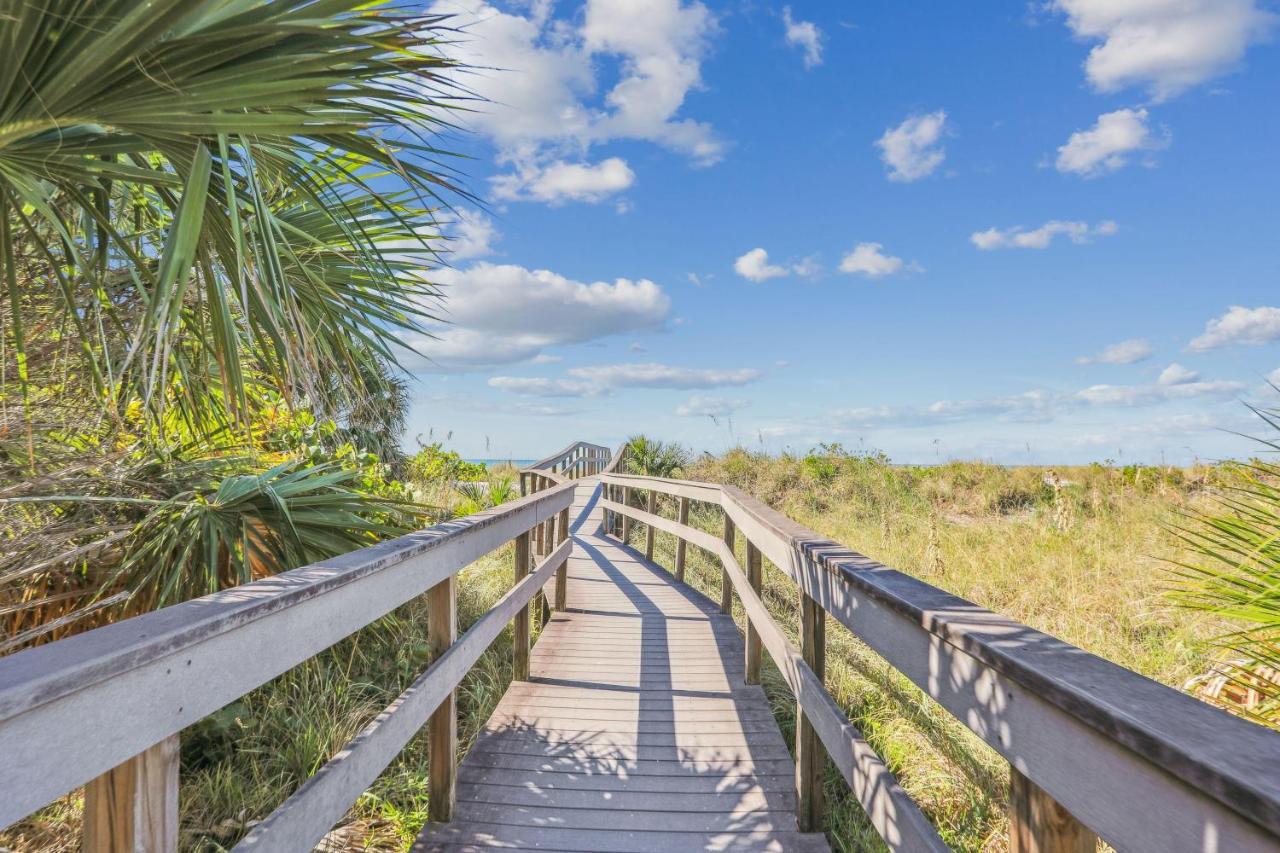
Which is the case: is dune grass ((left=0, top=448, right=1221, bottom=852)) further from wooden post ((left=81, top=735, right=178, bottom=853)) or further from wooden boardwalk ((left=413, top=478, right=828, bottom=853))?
wooden post ((left=81, top=735, right=178, bottom=853))

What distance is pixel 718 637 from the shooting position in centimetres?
509

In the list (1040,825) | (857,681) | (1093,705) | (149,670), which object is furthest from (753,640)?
(149,670)

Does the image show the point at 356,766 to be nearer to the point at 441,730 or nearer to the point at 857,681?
the point at 441,730

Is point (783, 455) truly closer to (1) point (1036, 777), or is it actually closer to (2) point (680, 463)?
(2) point (680, 463)

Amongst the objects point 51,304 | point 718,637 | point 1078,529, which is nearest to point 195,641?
point 51,304

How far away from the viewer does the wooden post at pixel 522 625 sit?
13.0 feet

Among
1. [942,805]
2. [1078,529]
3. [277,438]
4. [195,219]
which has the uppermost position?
[195,219]

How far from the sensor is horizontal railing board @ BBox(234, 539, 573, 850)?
4.83ft

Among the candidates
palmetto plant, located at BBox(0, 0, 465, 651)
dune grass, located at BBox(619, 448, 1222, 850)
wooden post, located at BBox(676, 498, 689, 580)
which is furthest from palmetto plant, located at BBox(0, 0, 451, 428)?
wooden post, located at BBox(676, 498, 689, 580)

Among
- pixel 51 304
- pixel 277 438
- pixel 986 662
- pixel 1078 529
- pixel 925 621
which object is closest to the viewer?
pixel 986 662

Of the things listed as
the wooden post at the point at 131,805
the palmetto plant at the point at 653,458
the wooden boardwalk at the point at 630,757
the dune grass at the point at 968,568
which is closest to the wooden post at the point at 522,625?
the wooden boardwalk at the point at 630,757

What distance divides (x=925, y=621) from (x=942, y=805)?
209 centimetres

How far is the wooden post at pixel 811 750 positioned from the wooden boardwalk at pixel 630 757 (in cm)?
8

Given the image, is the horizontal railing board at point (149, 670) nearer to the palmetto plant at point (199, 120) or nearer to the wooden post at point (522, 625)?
the palmetto plant at point (199, 120)
